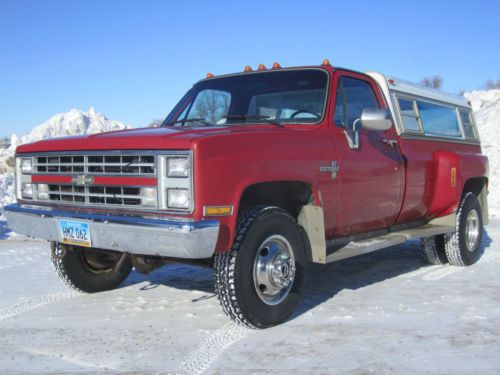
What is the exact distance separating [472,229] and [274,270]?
151 inches

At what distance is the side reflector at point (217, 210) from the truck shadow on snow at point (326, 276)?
48.6 inches

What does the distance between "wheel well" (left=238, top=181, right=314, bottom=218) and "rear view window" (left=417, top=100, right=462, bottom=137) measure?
2468 mm

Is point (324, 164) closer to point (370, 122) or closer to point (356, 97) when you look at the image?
point (370, 122)

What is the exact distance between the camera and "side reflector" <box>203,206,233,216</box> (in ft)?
11.5

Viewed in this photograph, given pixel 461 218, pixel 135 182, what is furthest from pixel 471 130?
pixel 135 182

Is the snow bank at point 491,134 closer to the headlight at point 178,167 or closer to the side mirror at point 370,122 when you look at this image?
the side mirror at point 370,122

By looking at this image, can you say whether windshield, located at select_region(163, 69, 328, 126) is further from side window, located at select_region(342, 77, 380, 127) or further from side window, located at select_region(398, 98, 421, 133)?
side window, located at select_region(398, 98, 421, 133)

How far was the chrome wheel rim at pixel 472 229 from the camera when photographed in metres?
6.71

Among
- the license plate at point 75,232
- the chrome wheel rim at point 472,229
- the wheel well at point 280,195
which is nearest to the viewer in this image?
the license plate at point 75,232

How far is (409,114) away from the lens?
6102mm

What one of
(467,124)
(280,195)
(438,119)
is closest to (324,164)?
(280,195)

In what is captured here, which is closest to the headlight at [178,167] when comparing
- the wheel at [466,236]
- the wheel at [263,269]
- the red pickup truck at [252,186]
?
the red pickup truck at [252,186]

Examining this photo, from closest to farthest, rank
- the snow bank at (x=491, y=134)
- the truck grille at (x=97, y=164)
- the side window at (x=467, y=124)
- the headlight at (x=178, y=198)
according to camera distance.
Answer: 1. the headlight at (x=178, y=198)
2. the truck grille at (x=97, y=164)
3. the side window at (x=467, y=124)
4. the snow bank at (x=491, y=134)

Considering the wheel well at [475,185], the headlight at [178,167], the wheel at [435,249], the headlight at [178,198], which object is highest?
the headlight at [178,167]
